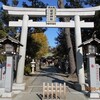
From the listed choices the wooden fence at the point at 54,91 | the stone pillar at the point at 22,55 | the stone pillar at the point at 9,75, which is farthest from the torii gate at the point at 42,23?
the wooden fence at the point at 54,91

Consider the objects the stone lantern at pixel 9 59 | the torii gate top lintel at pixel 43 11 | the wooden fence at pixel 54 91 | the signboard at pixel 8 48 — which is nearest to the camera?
the wooden fence at pixel 54 91

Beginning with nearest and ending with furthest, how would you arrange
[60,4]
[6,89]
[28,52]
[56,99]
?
[56,99], [6,89], [60,4], [28,52]

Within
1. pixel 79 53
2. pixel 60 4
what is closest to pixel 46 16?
pixel 79 53

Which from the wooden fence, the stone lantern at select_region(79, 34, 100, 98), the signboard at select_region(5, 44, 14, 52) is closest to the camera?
the wooden fence

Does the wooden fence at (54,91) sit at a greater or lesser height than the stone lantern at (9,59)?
lesser

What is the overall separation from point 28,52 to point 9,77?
56.6 feet

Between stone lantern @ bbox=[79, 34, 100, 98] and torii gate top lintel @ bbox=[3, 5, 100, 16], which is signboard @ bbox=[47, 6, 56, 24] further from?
stone lantern @ bbox=[79, 34, 100, 98]

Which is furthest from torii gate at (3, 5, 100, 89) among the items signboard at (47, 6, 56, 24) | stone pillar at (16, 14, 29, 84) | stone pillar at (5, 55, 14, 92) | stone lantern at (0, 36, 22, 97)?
stone pillar at (5, 55, 14, 92)

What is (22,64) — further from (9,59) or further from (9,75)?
(9,75)

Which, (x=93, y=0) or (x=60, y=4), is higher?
(x=93, y=0)

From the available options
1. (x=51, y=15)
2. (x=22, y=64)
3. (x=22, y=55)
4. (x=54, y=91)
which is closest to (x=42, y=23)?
(x=51, y=15)

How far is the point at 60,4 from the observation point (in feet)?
75.2

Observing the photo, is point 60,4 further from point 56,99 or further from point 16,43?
point 56,99

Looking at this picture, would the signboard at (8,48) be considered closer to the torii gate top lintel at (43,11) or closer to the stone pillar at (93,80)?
the torii gate top lintel at (43,11)
